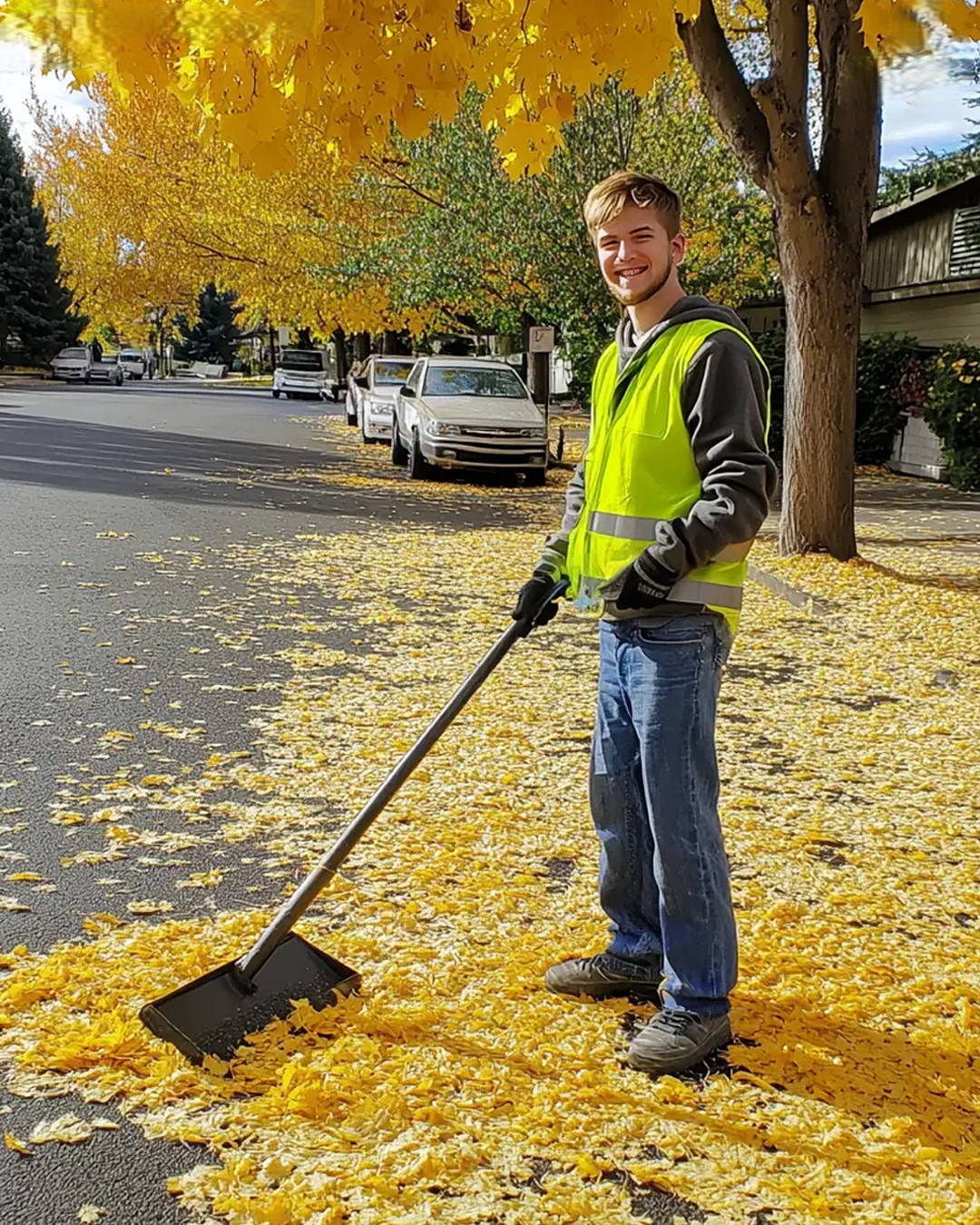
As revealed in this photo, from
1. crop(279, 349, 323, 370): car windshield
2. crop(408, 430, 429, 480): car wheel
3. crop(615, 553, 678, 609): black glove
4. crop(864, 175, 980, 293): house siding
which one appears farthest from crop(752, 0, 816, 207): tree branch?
crop(279, 349, 323, 370): car windshield

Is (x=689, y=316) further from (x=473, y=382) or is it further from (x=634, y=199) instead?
(x=473, y=382)

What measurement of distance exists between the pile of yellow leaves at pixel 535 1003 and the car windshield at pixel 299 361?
4664cm

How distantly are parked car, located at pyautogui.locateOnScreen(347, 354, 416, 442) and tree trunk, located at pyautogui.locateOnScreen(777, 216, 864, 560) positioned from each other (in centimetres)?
1378

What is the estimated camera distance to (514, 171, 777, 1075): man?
115 inches

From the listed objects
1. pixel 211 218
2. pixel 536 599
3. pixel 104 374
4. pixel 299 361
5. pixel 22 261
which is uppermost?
pixel 22 261

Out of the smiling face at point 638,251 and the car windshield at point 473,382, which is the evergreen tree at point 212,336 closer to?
the car windshield at point 473,382

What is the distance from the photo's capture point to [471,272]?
Answer: 21.8 m

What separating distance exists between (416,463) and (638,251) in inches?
645

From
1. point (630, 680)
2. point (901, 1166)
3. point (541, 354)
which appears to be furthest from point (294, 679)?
point (541, 354)

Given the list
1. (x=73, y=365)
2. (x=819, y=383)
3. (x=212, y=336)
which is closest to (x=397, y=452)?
(x=819, y=383)

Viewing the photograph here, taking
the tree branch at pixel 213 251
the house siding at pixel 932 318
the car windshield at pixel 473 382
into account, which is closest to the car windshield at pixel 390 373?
the car windshield at pixel 473 382

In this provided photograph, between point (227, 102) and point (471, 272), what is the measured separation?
18.3m

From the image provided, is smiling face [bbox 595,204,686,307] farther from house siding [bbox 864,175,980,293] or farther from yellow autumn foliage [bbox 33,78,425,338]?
yellow autumn foliage [bbox 33,78,425,338]

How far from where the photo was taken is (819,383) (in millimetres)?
11109
